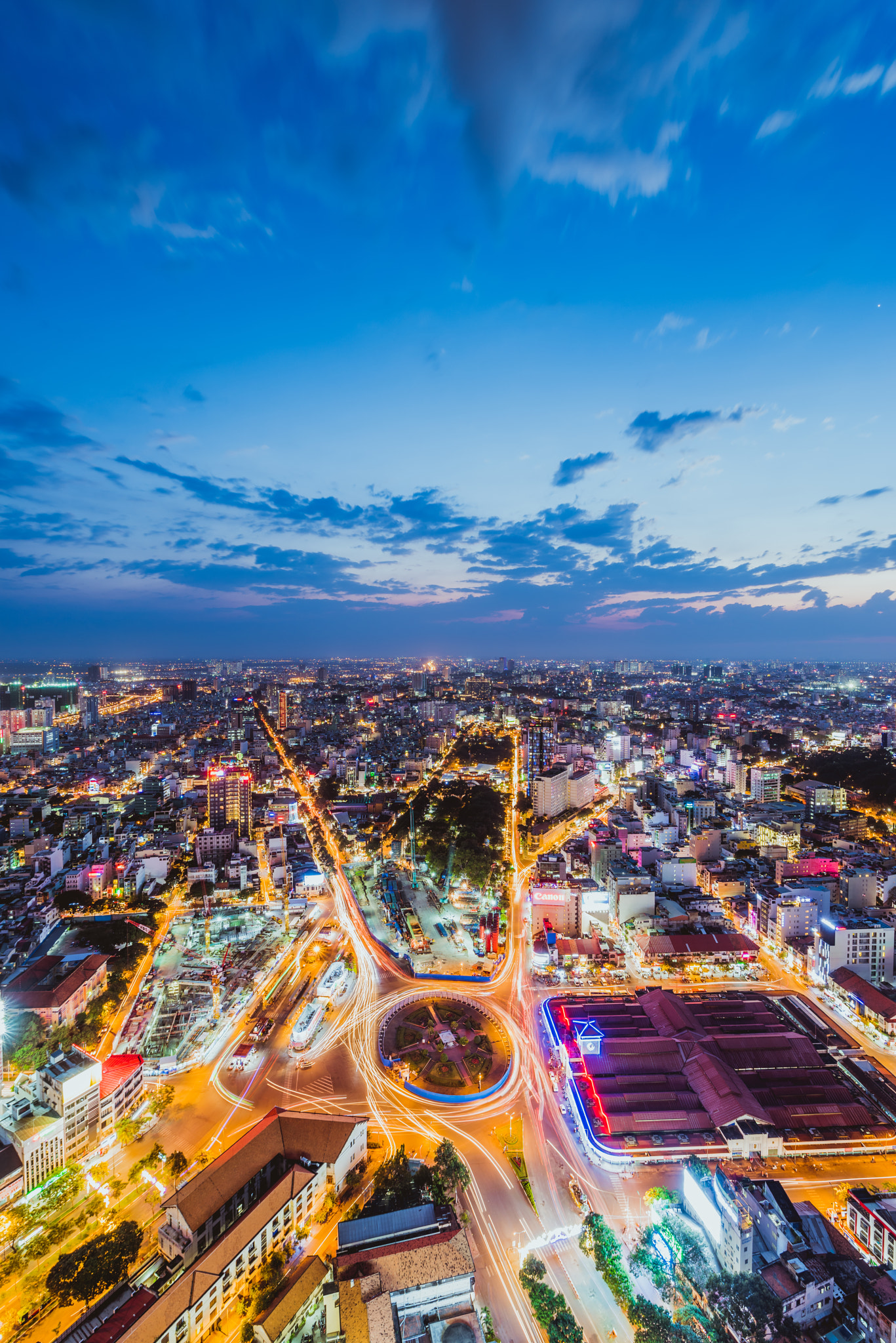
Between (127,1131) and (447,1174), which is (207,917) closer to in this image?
(127,1131)

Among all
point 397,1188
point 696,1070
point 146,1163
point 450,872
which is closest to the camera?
point 397,1188

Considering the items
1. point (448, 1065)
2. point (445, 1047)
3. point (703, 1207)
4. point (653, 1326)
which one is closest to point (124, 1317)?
point (653, 1326)

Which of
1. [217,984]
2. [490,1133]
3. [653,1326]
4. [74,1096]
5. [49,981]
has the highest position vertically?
[74,1096]

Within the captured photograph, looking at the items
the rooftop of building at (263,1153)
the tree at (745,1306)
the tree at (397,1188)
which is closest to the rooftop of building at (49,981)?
the rooftop of building at (263,1153)

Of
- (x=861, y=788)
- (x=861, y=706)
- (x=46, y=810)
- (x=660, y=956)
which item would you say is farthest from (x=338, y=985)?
(x=861, y=706)

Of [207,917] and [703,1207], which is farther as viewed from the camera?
[207,917]

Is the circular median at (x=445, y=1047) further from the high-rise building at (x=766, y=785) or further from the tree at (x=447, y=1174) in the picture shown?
the high-rise building at (x=766, y=785)
